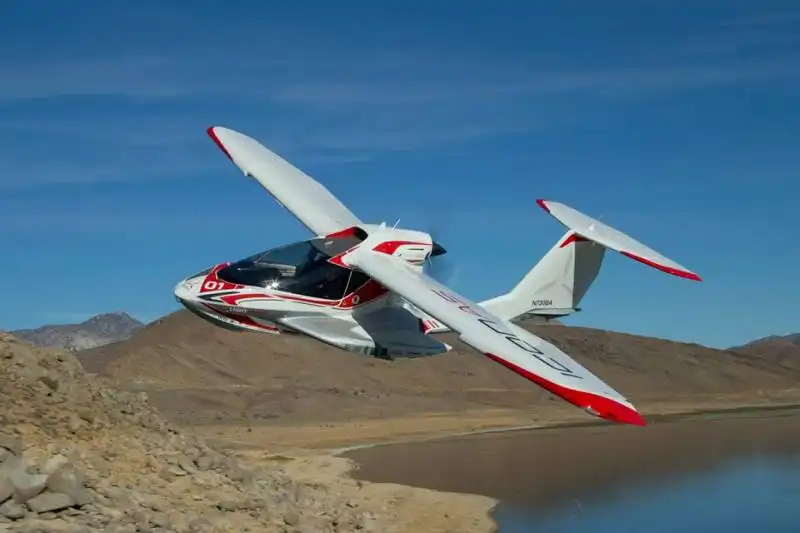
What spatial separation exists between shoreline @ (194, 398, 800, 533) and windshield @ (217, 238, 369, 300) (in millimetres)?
12639

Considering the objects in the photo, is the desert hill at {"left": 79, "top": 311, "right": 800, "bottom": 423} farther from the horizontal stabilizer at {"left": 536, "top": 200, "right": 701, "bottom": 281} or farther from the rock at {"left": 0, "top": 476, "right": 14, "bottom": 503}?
the rock at {"left": 0, "top": 476, "right": 14, "bottom": 503}

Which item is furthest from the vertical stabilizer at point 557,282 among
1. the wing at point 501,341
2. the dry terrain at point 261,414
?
the dry terrain at point 261,414

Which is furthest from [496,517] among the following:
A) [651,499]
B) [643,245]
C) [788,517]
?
[643,245]

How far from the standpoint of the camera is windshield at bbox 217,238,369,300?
71.8 feet

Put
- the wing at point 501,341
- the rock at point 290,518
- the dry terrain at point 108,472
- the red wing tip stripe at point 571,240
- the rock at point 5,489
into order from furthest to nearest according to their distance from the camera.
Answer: the red wing tip stripe at point 571,240 → the rock at point 290,518 → the dry terrain at point 108,472 → the rock at point 5,489 → the wing at point 501,341

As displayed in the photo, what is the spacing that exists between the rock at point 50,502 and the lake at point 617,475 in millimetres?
20890

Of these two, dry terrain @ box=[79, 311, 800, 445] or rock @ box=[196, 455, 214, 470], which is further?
dry terrain @ box=[79, 311, 800, 445]

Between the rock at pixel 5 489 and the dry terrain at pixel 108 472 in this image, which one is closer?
the rock at pixel 5 489

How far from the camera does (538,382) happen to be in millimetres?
15484

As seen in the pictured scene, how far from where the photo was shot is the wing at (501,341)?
14.8m

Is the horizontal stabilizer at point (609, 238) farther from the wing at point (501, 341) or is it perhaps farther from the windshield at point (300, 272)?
the windshield at point (300, 272)

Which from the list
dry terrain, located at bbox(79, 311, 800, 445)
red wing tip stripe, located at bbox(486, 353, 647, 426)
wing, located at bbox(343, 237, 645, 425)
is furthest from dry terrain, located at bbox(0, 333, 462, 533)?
dry terrain, located at bbox(79, 311, 800, 445)

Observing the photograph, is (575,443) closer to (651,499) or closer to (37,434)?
(651,499)

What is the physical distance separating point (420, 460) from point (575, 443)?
13657 mm
